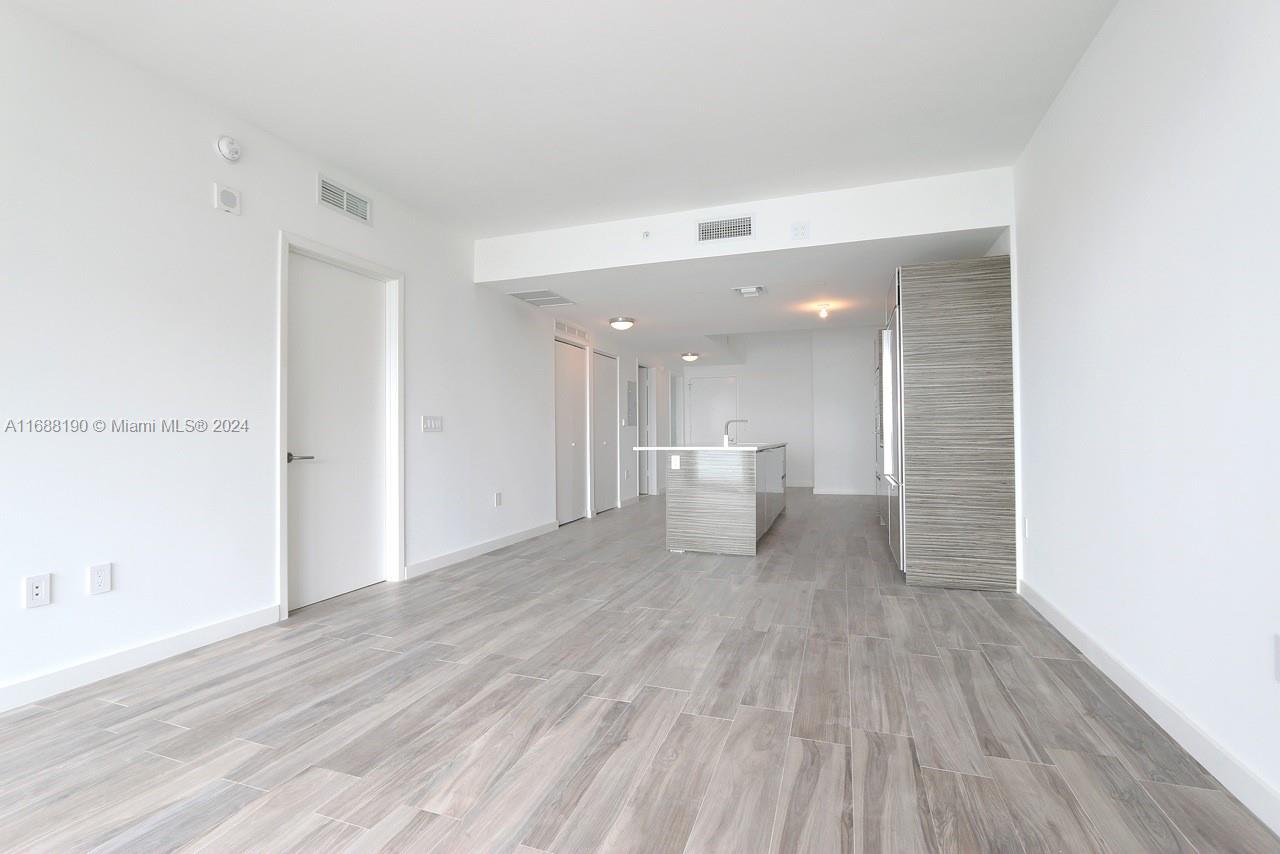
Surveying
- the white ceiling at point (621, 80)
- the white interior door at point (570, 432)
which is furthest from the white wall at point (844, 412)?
the white ceiling at point (621, 80)

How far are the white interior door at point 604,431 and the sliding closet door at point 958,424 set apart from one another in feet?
13.6

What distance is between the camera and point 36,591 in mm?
2219

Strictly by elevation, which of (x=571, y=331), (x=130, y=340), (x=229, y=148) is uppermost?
(x=229, y=148)

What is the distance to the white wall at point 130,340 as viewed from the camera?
2199 millimetres

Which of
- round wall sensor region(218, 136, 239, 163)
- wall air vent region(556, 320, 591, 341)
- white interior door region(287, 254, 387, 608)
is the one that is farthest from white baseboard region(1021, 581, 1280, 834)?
wall air vent region(556, 320, 591, 341)

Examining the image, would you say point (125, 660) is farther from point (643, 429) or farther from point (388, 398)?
point (643, 429)

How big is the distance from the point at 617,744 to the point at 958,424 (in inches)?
115

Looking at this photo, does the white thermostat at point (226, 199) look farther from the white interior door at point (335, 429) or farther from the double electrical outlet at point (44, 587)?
the double electrical outlet at point (44, 587)

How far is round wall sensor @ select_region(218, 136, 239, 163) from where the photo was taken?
9.47ft

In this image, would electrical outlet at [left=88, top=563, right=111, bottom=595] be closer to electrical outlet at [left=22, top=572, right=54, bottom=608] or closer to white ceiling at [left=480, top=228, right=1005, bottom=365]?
electrical outlet at [left=22, top=572, right=54, bottom=608]

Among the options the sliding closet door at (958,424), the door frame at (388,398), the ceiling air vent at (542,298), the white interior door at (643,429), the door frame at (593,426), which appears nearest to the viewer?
the door frame at (388,398)

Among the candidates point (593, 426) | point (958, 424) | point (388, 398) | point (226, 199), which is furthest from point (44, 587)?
point (593, 426)

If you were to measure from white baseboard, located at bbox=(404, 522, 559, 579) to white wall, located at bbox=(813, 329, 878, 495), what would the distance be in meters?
5.35

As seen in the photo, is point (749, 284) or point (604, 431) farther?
point (604, 431)
